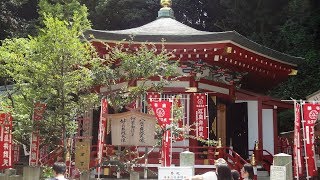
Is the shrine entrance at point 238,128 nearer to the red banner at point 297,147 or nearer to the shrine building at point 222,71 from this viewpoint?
the shrine building at point 222,71

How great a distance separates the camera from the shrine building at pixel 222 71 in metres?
11.4

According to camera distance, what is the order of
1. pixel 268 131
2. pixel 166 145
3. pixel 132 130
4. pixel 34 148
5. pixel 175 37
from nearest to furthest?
pixel 132 130
pixel 166 145
pixel 34 148
pixel 175 37
pixel 268 131

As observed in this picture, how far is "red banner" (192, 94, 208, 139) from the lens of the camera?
39.2ft

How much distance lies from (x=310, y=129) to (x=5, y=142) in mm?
7951

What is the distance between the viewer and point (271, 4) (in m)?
22.4

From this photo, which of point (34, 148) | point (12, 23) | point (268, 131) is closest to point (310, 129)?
point (268, 131)

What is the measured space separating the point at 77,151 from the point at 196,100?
13.9 feet

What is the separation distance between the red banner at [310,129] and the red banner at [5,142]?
755 centimetres

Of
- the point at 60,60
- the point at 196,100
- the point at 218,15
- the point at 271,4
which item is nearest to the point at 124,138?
the point at 60,60

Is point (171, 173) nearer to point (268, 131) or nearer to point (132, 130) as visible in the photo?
point (132, 130)

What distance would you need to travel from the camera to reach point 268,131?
1564cm

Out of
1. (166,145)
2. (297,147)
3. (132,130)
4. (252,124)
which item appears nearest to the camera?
(132,130)

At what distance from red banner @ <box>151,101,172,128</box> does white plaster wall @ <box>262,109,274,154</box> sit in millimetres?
7059

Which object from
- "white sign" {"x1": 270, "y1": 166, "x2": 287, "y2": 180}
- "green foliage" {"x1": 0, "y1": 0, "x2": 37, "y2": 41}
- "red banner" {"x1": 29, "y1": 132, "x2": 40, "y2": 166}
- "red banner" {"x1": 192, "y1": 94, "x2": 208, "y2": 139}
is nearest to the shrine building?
"red banner" {"x1": 192, "y1": 94, "x2": 208, "y2": 139}
